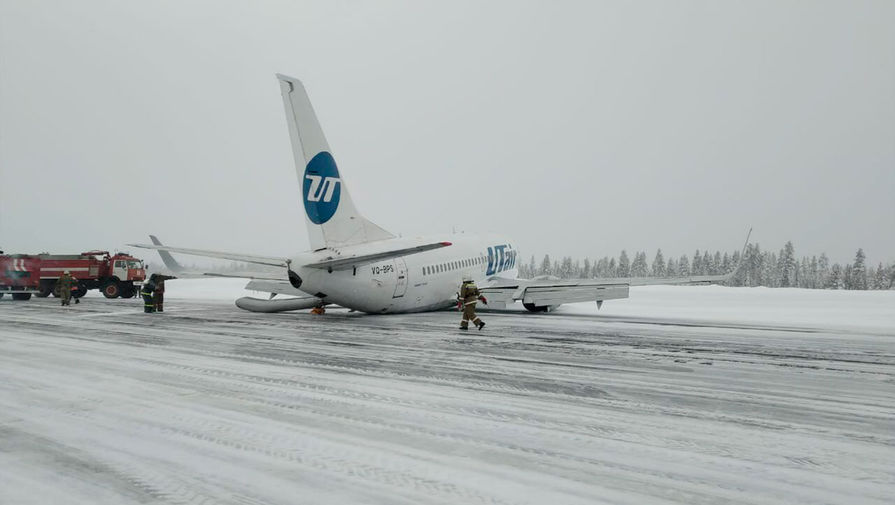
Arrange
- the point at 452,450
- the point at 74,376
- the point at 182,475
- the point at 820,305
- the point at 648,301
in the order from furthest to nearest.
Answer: the point at 648,301 < the point at 820,305 < the point at 74,376 < the point at 452,450 < the point at 182,475

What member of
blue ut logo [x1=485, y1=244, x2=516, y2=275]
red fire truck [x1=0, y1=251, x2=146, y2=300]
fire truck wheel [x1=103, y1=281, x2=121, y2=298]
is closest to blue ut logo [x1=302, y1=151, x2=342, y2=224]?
blue ut logo [x1=485, y1=244, x2=516, y2=275]

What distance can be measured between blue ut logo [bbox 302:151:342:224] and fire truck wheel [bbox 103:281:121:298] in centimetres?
2617

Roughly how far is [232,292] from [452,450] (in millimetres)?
44289

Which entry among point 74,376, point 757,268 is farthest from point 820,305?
point 757,268

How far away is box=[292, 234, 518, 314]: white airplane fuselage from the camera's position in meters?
18.2

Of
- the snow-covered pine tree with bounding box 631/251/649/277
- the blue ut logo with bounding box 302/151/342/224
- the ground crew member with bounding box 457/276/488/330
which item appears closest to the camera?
the ground crew member with bounding box 457/276/488/330

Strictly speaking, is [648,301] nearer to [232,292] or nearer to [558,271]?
[232,292]

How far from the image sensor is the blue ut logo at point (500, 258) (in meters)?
29.8

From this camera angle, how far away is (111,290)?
38.1m

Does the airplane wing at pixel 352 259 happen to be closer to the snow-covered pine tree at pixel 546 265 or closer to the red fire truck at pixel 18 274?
the red fire truck at pixel 18 274

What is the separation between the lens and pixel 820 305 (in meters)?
30.5

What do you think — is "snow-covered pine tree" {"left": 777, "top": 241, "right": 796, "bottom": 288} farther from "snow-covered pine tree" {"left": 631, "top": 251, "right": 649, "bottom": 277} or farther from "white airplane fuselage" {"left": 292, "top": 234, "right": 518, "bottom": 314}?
"white airplane fuselage" {"left": 292, "top": 234, "right": 518, "bottom": 314}

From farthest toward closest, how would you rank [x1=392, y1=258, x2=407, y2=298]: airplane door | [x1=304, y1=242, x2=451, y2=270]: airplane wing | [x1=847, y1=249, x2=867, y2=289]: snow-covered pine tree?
[x1=847, y1=249, x2=867, y2=289]: snow-covered pine tree < [x1=392, y1=258, x2=407, y2=298]: airplane door < [x1=304, y1=242, x2=451, y2=270]: airplane wing

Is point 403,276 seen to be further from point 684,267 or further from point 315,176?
point 684,267
